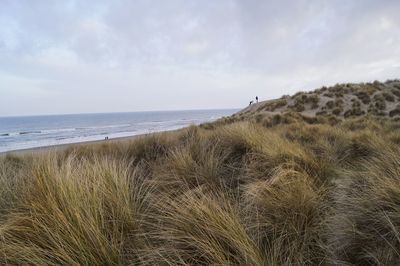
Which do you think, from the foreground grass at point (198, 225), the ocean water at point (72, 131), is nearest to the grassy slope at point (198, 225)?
the foreground grass at point (198, 225)

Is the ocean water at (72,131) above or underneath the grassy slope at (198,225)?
underneath

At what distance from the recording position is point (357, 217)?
256 cm

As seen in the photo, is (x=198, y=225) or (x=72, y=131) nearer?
(x=198, y=225)

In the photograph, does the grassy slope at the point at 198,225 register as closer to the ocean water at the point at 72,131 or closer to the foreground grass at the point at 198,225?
the foreground grass at the point at 198,225

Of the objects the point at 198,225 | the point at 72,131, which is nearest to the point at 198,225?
the point at 198,225

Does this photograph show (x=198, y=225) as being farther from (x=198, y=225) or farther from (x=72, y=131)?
(x=72, y=131)

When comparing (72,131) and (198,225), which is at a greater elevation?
(198,225)

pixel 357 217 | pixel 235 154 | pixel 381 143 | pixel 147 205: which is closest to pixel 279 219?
pixel 357 217

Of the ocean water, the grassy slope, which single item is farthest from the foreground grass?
the ocean water

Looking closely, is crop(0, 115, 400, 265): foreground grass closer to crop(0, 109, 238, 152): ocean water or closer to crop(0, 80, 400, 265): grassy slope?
crop(0, 80, 400, 265): grassy slope

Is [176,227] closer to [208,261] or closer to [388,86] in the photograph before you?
[208,261]

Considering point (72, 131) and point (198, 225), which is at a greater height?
point (198, 225)

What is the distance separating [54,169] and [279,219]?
228 centimetres

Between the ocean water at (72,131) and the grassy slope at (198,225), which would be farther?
the ocean water at (72,131)
